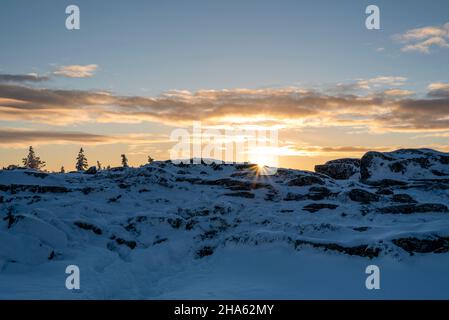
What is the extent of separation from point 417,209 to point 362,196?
7.99 meters

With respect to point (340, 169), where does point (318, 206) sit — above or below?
below

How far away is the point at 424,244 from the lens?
1950 cm

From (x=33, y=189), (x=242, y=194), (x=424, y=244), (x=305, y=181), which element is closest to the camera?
(x=424, y=244)

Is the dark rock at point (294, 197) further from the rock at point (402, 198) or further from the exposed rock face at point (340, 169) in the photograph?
the exposed rock face at point (340, 169)

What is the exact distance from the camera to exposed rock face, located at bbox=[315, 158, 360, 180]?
6694 centimetres

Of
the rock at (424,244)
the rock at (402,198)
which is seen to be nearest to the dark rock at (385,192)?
the rock at (402,198)

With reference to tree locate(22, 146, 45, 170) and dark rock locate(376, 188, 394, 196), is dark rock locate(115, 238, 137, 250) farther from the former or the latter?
tree locate(22, 146, 45, 170)

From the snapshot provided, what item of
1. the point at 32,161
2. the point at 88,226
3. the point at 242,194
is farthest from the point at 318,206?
the point at 32,161

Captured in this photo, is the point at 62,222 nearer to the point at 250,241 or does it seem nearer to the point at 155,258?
the point at 155,258

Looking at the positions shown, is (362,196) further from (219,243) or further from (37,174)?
(37,174)
